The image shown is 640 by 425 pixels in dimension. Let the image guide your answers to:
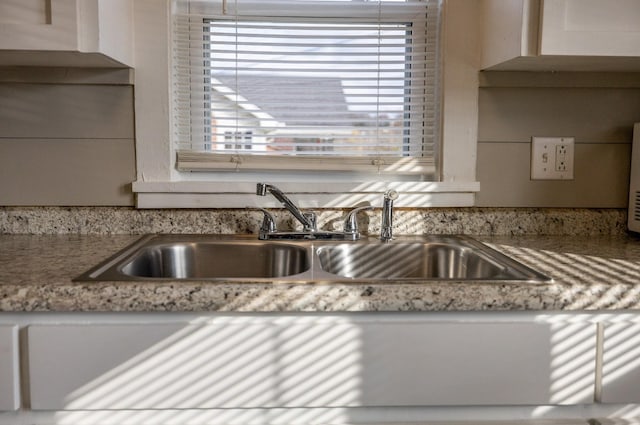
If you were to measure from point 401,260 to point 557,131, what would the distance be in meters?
0.63

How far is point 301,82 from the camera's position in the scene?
173 cm

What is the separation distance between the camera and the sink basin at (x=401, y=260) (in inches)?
59.2

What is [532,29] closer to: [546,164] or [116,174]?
[546,164]

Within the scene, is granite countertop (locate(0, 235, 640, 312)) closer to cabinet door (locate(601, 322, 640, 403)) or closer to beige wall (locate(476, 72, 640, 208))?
cabinet door (locate(601, 322, 640, 403))

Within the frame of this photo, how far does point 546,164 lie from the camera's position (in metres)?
1.70

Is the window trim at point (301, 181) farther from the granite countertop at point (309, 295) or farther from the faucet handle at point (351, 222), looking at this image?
the granite countertop at point (309, 295)

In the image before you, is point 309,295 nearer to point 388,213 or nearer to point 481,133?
point 388,213

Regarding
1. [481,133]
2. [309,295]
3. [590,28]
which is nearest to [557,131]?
[481,133]

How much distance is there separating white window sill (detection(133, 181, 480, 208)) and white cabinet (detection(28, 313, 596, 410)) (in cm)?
63

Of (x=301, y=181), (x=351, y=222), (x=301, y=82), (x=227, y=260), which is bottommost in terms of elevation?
(x=227, y=260)

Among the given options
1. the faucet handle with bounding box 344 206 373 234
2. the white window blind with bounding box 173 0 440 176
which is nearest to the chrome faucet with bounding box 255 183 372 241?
the faucet handle with bounding box 344 206 373 234

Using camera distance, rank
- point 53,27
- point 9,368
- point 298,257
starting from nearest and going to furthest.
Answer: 1. point 9,368
2. point 53,27
3. point 298,257

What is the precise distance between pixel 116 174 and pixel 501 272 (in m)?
1.11

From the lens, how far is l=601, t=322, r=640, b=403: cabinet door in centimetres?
110
